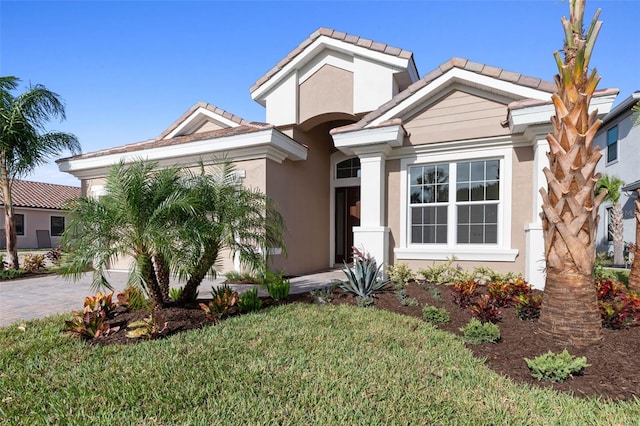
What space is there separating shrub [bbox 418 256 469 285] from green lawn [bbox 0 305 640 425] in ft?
9.83

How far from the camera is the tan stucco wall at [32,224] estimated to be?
2488 centimetres

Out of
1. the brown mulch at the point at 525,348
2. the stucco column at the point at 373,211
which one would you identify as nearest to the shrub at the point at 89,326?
the brown mulch at the point at 525,348

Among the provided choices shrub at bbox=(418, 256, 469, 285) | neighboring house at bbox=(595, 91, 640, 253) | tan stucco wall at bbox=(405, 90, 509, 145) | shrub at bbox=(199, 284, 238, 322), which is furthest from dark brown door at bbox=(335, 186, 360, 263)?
neighboring house at bbox=(595, 91, 640, 253)

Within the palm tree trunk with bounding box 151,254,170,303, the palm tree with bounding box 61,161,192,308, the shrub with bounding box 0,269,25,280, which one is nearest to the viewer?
the palm tree with bounding box 61,161,192,308

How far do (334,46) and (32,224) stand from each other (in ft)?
94.4

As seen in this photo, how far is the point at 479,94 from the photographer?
7.71m

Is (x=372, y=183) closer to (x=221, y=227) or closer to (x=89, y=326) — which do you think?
(x=221, y=227)

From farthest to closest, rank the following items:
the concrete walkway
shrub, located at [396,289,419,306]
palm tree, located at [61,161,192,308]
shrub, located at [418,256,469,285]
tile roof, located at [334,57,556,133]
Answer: shrub, located at [418,256,469,285] → tile roof, located at [334,57,556,133] → the concrete walkway → shrub, located at [396,289,419,306] → palm tree, located at [61,161,192,308]

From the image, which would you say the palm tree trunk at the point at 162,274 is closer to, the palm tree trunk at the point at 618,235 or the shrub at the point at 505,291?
the shrub at the point at 505,291

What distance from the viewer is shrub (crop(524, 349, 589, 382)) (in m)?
3.33

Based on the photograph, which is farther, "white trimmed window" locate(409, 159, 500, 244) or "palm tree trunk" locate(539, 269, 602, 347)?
"white trimmed window" locate(409, 159, 500, 244)

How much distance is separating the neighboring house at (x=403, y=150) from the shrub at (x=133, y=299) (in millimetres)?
4560

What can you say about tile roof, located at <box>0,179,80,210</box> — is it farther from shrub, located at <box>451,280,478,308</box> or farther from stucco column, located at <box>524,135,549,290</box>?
stucco column, located at <box>524,135,549,290</box>

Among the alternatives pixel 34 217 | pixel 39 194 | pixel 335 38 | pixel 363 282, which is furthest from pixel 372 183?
pixel 39 194
